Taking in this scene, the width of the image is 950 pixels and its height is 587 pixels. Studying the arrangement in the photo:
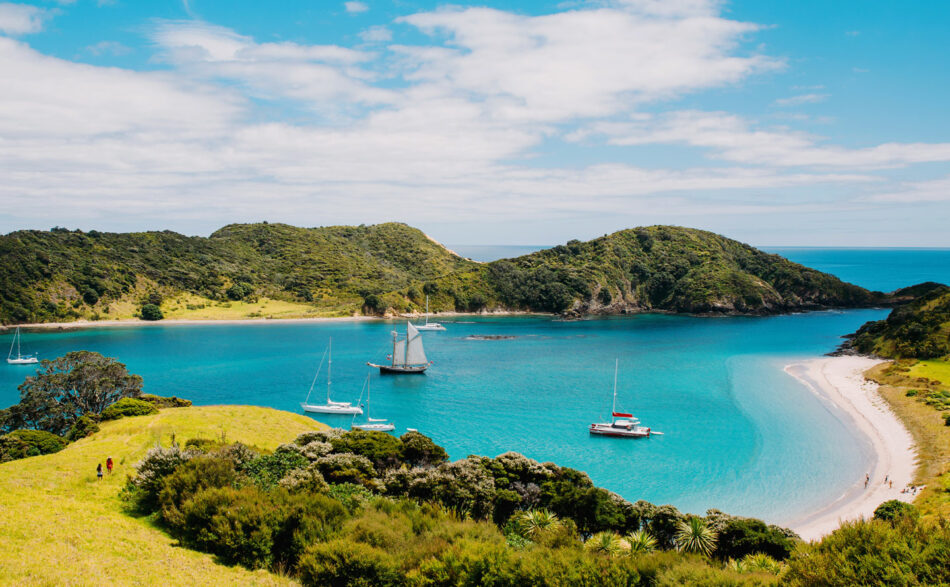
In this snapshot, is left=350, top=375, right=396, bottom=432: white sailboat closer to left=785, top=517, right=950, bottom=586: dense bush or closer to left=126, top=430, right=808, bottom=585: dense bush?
left=126, top=430, right=808, bottom=585: dense bush

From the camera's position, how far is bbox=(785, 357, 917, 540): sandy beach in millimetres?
31578

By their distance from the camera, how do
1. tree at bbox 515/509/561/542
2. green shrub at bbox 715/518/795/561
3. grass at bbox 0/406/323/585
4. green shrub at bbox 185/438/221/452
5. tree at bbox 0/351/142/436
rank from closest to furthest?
grass at bbox 0/406/323/585
tree at bbox 515/509/561/542
green shrub at bbox 715/518/795/561
green shrub at bbox 185/438/221/452
tree at bbox 0/351/142/436

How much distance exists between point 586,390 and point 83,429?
49.6 meters

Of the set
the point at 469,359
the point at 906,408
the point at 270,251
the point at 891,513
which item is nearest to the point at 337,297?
the point at 270,251

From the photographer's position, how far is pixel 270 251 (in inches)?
6786

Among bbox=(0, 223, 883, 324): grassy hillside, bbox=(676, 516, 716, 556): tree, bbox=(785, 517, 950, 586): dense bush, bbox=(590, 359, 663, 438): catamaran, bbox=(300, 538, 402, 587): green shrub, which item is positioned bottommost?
bbox=(590, 359, 663, 438): catamaran

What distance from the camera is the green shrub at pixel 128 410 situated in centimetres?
3622

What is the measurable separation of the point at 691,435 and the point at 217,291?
412ft

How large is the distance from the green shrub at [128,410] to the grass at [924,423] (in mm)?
43871

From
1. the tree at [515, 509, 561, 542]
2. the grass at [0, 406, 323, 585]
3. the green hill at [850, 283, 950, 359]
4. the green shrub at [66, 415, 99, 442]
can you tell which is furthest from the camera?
the green hill at [850, 283, 950, 359]

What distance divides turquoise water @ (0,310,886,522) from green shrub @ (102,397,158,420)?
1846cm

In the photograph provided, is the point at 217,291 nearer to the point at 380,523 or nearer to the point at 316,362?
the point at 316,362

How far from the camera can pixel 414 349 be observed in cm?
7562

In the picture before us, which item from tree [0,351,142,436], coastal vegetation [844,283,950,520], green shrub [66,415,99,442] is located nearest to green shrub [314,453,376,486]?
green shrub [66,415,99,442]
